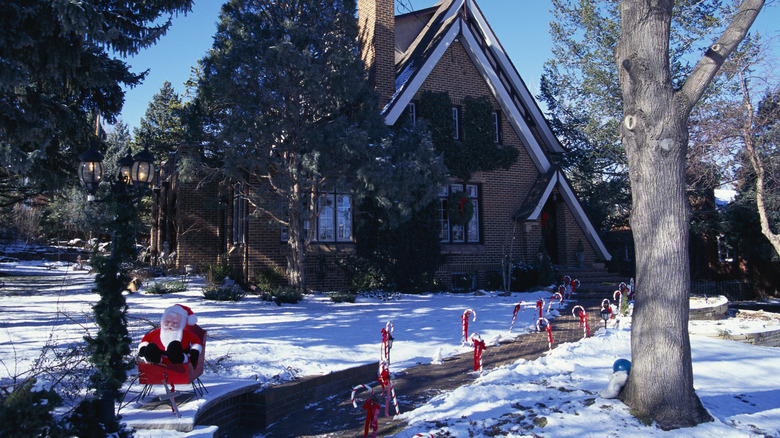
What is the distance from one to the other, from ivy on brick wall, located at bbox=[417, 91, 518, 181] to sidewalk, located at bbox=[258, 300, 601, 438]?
335 inches

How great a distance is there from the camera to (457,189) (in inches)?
738

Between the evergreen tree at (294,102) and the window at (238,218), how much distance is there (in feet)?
10.3

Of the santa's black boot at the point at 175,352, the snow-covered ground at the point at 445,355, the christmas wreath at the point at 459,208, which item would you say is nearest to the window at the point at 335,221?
the snow-covered ground at the point at 445,355

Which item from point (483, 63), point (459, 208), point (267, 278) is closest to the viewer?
point (267, 278)

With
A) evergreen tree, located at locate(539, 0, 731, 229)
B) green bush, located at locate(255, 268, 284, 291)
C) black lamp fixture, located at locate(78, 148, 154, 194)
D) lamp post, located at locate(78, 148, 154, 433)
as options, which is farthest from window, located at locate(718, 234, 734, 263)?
lamp post, located at locate(78, 148, 154, 433)

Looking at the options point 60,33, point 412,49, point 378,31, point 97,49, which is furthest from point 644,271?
point 412,49

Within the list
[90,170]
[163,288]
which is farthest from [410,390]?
[163,288]

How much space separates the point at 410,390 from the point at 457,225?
1197 centimetres

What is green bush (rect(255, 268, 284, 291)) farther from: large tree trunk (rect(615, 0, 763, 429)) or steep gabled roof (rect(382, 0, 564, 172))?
large tree trunk (rect(615, 0, 763, 429))

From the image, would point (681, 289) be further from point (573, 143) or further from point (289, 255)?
point (573, 143)

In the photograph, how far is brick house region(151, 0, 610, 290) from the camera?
54.6ft

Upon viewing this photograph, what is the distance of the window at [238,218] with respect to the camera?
1731 cm

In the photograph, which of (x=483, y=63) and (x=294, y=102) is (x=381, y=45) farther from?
(x=294, y=102)

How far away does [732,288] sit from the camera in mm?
24750
